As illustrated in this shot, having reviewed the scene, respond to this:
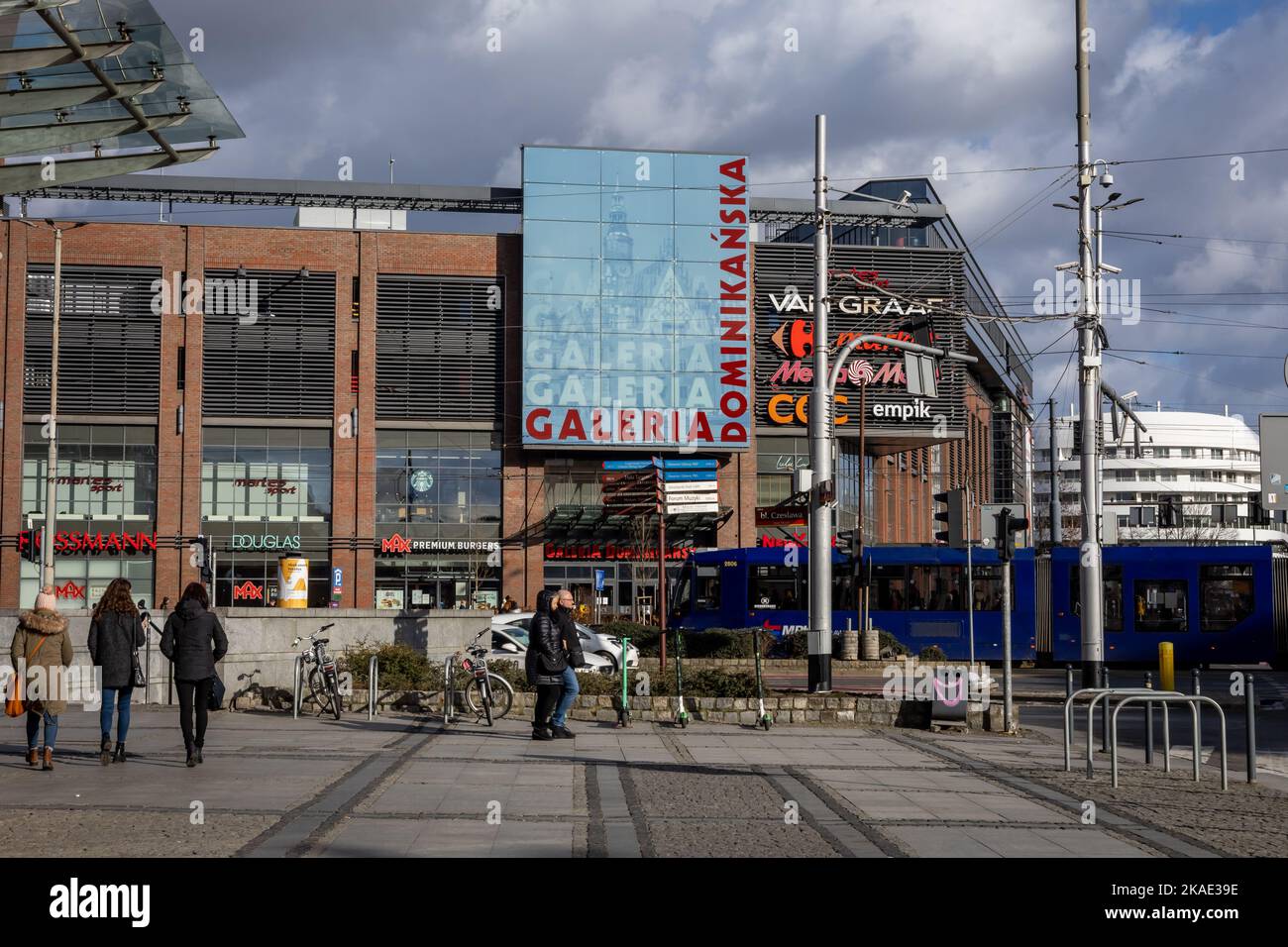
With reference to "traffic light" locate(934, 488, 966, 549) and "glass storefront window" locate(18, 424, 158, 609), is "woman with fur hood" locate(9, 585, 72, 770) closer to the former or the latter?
"traffic light" locate(934, 488, 966, 549)

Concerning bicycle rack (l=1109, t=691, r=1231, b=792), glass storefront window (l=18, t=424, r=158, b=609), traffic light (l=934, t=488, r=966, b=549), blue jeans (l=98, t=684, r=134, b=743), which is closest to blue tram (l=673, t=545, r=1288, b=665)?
traffic light (l=934, t=488, r=966, b=549)

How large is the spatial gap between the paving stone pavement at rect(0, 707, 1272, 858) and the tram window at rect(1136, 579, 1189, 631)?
1966cm

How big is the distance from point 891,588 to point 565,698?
22064 millimetres

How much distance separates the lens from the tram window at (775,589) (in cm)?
3944

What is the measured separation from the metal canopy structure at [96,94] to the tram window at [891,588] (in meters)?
26.7

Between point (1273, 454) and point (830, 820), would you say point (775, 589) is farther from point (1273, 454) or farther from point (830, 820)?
point (830, 820)

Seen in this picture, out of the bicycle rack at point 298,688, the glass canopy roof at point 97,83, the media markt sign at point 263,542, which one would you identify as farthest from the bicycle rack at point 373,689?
the media markt sign at point 263,542

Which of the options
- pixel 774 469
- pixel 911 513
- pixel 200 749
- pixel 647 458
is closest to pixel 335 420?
pixel 647 458

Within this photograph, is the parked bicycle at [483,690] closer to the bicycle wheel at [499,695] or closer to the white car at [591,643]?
the bicycle wheel at [499,695]

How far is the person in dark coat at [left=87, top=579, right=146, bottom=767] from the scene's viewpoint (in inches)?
548

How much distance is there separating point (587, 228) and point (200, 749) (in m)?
42.8

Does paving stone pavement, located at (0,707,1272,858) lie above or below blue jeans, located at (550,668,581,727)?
below
